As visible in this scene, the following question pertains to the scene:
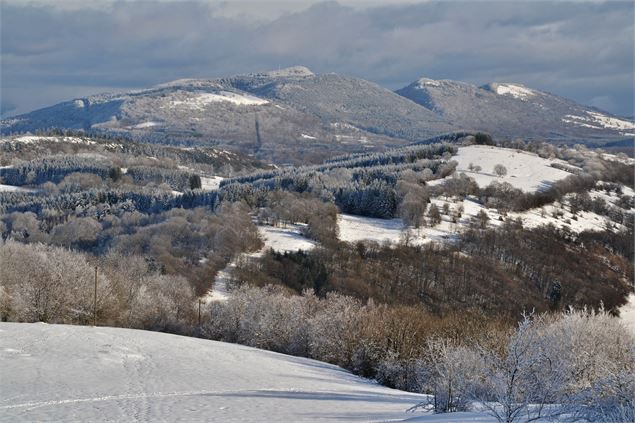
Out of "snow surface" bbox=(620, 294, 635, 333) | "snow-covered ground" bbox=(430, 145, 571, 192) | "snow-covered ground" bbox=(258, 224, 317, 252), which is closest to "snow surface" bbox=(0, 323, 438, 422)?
"snow-covered ground" bbox=(258, 224, 317, 252)

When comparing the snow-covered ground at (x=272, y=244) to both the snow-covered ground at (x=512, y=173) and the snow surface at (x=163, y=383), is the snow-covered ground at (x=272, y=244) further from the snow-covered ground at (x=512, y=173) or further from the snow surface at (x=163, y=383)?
the snow-covered ground at (x=512, y=173)

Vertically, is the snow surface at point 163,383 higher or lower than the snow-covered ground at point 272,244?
higher

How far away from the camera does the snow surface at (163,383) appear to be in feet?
90.7

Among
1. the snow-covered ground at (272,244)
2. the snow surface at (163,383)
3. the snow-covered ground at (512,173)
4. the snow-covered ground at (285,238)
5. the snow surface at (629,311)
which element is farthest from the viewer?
the snow-covered ground at (512,173)

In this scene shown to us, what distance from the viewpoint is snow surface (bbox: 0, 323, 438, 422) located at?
90.7 ft

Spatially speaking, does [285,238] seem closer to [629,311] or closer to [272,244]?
[272,244]

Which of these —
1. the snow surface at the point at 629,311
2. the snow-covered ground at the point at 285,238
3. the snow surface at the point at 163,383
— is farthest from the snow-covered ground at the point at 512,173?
the snow surface at the point at 163,383

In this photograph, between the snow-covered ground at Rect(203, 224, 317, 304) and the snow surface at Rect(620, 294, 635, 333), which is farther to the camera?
the snow surface at Rect(620, 294, 635, 333)

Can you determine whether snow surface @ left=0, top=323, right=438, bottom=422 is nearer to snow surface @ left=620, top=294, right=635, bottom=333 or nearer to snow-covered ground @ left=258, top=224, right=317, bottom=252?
snow-covered ground @ left=258, top=224, right=317, bottom=252

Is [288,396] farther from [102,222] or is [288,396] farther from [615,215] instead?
[615,215]

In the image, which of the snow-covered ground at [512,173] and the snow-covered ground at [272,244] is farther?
the snow-covered ground at [512,173]

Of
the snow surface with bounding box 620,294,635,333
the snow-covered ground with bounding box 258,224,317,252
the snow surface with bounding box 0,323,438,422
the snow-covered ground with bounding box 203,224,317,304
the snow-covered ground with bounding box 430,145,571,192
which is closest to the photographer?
the snow surface with bounding box 0,323,438,422

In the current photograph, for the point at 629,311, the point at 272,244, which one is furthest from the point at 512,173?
the point at 272,244

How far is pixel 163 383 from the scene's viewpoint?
34594 mm
